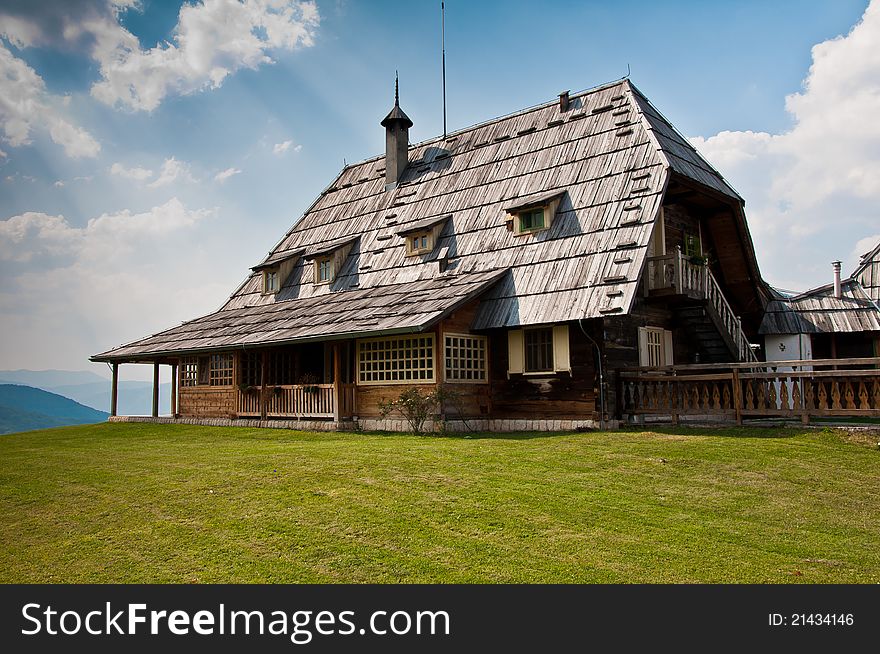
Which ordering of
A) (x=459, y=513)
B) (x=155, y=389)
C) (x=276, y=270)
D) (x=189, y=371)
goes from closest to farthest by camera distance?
(x=459, y=513)
(x=189, y=371)
(x=155, y=389)
(x=276, y=270)

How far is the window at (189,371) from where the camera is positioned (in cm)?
2509

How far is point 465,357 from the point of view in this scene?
736 inches

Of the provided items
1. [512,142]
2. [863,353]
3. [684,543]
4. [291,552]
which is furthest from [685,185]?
[291,552]

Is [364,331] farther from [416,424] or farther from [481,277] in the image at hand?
[481,277]

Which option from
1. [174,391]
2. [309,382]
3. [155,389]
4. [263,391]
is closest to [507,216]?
[309,382]

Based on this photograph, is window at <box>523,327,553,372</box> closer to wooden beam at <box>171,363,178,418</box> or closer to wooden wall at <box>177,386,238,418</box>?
wooden wall at <box>177,386,238,418</box>

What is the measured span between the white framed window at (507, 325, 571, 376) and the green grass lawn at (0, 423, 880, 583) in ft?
14.1

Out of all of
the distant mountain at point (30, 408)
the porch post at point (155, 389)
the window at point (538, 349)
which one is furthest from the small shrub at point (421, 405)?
the distant mountain at point (30, 408)

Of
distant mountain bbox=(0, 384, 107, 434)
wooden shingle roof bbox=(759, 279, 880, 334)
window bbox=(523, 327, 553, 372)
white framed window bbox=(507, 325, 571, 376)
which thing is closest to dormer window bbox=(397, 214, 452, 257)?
white framed window bbox=(507, 325, 571, 376)

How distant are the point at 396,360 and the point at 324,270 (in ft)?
25.8

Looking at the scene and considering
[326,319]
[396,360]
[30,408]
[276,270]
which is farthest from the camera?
[30,408]

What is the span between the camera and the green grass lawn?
22.1ft

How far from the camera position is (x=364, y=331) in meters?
17.3

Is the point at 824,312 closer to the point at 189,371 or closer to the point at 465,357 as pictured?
the point at 465,357
